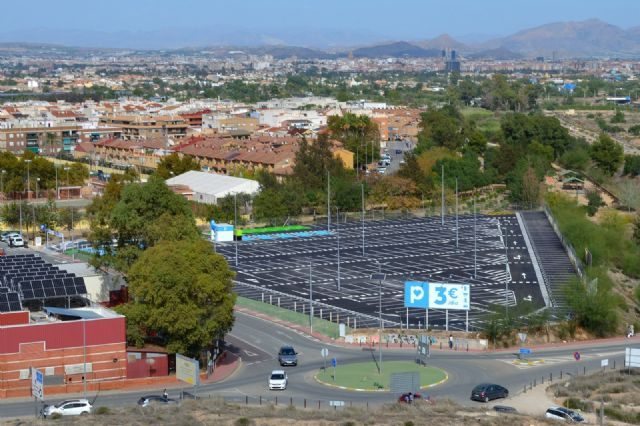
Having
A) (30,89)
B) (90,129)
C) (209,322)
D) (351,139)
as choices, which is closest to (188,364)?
(209,322)

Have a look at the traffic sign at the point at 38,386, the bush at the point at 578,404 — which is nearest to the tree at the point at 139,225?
the traffic sign at the point at 38,386

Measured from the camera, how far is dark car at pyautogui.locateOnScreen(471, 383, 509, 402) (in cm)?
2878

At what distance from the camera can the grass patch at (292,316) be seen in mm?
37375

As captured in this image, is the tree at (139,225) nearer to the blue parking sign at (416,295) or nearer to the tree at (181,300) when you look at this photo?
the tree at (181,300)

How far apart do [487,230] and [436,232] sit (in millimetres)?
2560

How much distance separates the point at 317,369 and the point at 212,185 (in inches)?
1461

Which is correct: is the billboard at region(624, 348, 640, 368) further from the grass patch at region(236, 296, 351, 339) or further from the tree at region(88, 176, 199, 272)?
the tree at region(88, 176, 199, 272)

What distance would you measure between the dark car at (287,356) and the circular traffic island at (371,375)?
1.04m

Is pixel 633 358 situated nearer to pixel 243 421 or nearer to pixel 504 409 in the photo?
pixel 504 409

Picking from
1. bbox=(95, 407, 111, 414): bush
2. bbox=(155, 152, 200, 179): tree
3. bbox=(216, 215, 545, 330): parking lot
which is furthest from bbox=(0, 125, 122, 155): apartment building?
bbox=(95, 407, 111, 414): bush

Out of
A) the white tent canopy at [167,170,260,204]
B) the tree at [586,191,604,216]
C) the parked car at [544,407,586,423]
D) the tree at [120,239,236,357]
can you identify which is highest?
the tree at [120,239,236,357]

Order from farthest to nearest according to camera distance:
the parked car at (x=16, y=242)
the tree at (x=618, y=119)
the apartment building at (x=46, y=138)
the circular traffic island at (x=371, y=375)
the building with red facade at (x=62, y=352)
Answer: the tree at (x=618, y=119)
the apartment building at (x=46, y=138)
the parked car at (x=16, y=242)
the circular traffic island at (x=371, y=375)
the building with red facade at (x=62, y=352)

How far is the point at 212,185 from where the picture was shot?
6862cm

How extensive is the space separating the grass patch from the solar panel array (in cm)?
756
